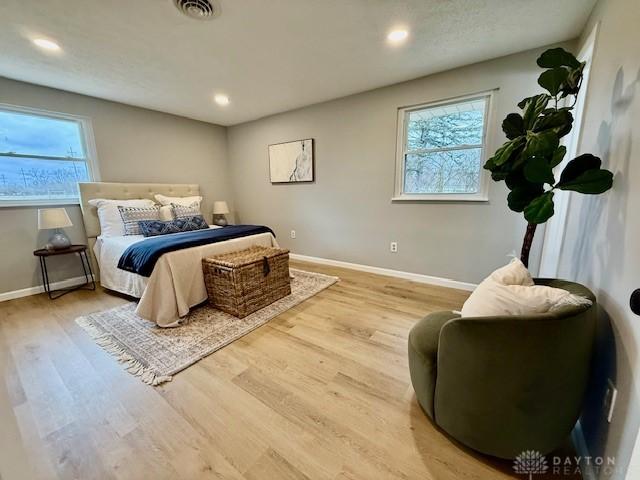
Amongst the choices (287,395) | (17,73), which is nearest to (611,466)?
(287,395)

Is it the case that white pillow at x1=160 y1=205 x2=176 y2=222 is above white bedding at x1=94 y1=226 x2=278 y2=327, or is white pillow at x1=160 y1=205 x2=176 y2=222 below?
above

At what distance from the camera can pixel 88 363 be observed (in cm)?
174

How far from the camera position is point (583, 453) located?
3.51 feet

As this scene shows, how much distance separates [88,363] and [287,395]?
1.44m

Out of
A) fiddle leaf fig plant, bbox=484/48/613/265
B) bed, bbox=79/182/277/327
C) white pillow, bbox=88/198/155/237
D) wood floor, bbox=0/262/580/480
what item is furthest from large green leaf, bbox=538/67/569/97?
white pillow, bbox=88/198/155/237

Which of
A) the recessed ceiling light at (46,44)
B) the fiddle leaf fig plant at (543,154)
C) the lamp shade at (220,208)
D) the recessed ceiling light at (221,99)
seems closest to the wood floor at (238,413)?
the fiddle leaf fig plant at (543,154)

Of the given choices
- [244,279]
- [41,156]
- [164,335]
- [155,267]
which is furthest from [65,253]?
[244,279]

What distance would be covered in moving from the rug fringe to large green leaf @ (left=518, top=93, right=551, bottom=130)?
8.70 ft

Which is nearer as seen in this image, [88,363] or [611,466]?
[611,466]

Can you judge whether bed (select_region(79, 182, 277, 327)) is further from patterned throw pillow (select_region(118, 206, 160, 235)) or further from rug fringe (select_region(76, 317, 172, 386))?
rug fringe (select_region(76, 317, 172, 386))

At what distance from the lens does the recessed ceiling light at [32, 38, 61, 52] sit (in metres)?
2.00

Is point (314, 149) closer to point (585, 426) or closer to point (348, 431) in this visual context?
point (348, 431)

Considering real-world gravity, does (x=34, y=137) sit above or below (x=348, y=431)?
above

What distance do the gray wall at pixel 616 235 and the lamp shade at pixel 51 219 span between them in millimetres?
4215
